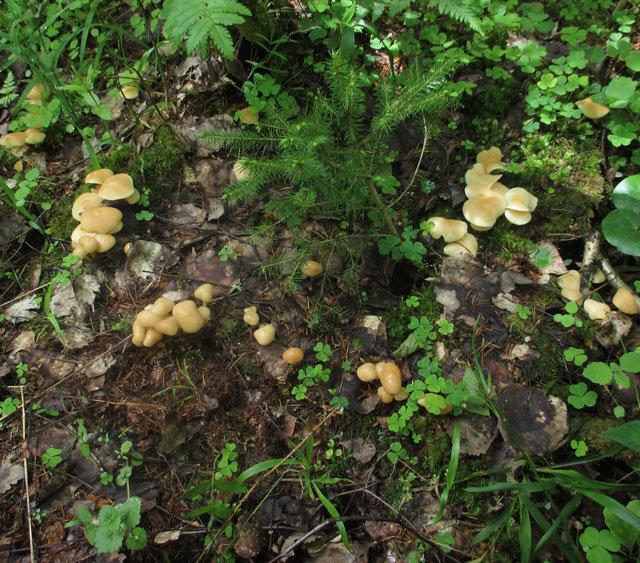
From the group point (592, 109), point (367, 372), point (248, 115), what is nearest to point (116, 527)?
point (367, 372)

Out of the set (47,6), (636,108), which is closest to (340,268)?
(636,108)

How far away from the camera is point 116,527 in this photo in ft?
7.77

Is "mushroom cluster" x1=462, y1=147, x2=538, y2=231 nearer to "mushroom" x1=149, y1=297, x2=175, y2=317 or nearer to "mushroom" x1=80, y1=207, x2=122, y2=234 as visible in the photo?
"mushroom" x1=149, y1=297, x2=175, y2=317

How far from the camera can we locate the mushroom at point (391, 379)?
276 cm

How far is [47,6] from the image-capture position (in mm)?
4246

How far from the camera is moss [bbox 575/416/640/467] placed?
2545 mm

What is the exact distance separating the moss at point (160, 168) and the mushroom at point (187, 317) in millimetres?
1283

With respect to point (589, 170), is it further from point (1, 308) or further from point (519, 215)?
point (1, 308)

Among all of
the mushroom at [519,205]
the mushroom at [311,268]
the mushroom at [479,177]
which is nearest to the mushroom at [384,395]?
the mushroom at [311,268]

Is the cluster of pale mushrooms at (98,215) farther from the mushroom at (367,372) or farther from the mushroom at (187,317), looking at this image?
the mushroom at (367,372)

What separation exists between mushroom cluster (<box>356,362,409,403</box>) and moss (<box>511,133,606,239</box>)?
175 centimetres

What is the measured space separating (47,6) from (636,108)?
227 inches

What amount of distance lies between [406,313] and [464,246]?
0.72 meters

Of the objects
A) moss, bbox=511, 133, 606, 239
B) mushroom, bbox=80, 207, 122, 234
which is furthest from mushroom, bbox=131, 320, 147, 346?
moss, bbox=511, 133, 606, 239
